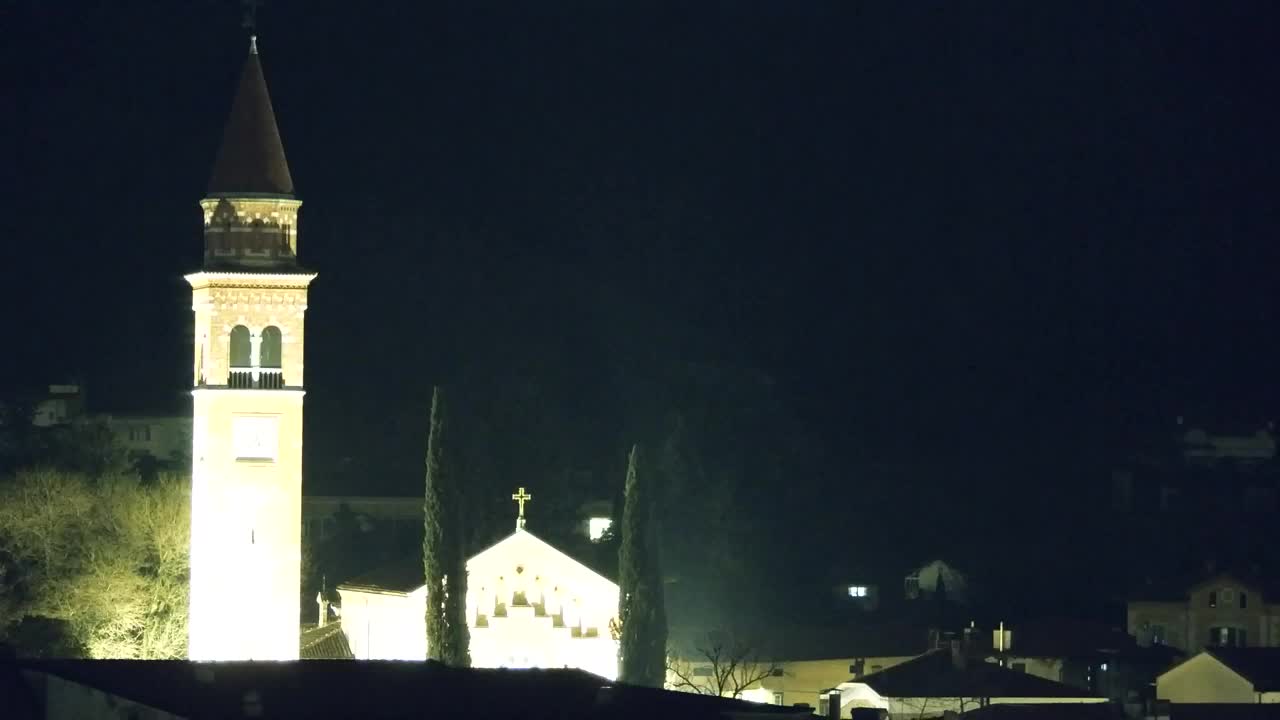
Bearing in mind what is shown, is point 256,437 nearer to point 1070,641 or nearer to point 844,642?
point 844,642

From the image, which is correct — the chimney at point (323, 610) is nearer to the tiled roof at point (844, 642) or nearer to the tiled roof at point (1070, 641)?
the tiled roof at point (844, 642)

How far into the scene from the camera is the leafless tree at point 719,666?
78.9m

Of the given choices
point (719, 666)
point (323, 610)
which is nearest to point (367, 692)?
point (719, 666)

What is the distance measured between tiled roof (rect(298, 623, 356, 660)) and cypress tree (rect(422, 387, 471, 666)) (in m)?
3.59

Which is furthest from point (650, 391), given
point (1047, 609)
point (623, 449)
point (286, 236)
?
point (286, 236)

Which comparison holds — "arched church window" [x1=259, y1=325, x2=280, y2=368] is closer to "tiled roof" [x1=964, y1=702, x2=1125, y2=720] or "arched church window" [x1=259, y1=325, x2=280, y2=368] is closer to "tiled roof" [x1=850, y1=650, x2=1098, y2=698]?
"tiled roof" [x1=850, y1=650, x2=1098, y2=698]

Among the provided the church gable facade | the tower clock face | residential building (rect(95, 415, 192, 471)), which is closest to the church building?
the church gable facade

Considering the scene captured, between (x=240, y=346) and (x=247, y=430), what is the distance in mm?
2339

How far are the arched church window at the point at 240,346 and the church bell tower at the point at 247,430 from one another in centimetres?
76

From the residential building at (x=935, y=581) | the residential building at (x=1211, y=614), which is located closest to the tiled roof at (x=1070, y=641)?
the residential building at (x=1211, y=614)

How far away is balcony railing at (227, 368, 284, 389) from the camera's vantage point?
70.1 m

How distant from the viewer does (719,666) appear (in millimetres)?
82312

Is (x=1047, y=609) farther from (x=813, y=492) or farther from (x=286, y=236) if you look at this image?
(x=286, y=236)

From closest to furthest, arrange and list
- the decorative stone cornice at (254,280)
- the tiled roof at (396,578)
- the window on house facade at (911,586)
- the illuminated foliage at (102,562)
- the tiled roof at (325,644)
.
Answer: the decorative stone cornice at (254,280) → the illuminated foliage at (102,562) → the tiled roof at (325,644) → the tiled roof at (396,578) → the window on house facade at (911,586)
